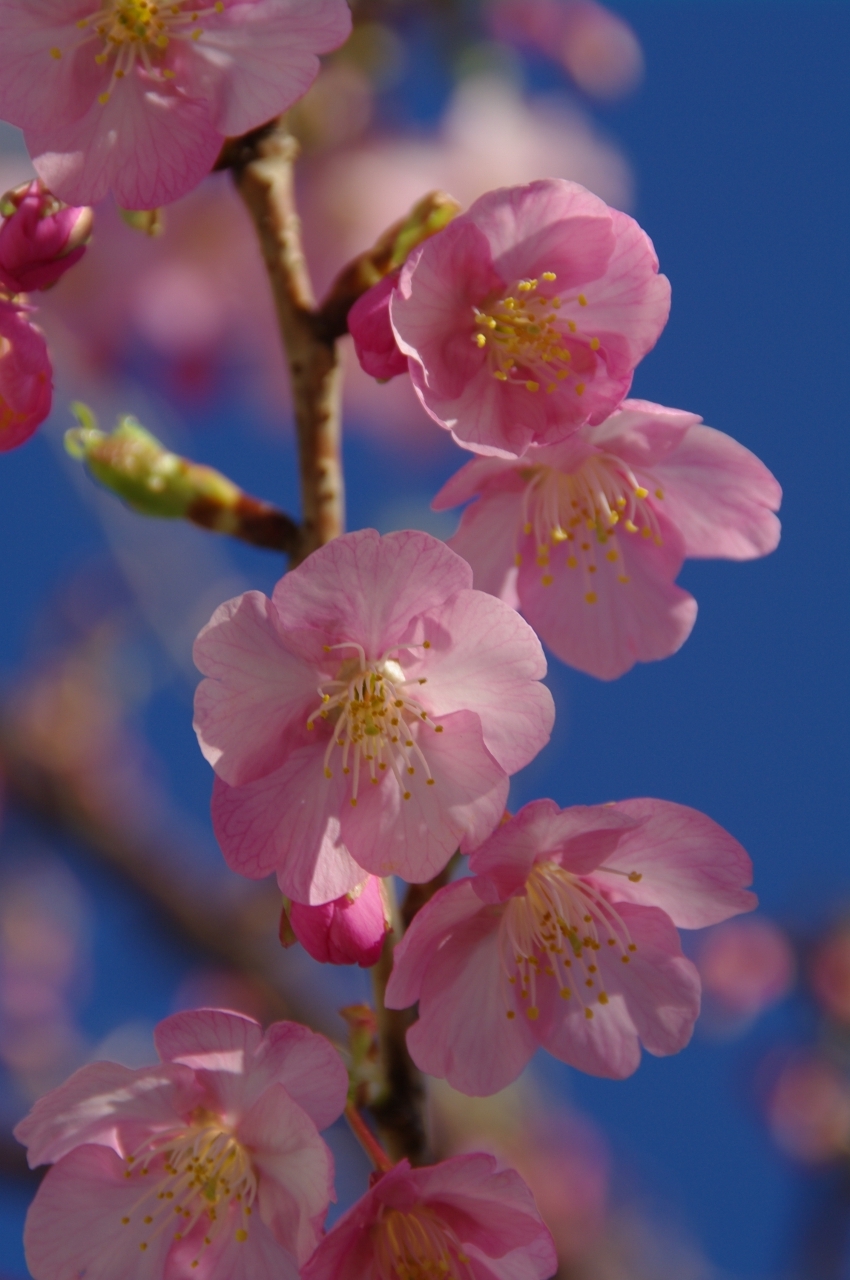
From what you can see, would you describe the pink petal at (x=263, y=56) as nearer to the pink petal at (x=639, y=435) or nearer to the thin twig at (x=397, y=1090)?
the pink petal at (x=639, y=435)

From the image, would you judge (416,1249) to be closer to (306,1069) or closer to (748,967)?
(306,1069)

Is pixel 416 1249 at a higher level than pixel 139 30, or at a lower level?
lower

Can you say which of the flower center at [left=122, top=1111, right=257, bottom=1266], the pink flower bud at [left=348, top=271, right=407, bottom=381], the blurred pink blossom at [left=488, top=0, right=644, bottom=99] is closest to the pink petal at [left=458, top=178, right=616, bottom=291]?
the pink flower bud at [left=348, top=271, right=407, bottom=381]

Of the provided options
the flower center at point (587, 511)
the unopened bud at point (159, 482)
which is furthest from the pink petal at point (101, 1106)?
the flower center at point (587, 511)

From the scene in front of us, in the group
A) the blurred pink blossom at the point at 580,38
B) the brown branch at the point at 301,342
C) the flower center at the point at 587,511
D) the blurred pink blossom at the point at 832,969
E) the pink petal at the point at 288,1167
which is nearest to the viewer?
the pink petal at the point at 288,1167

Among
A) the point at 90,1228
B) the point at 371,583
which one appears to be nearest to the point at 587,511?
the point at 371,583

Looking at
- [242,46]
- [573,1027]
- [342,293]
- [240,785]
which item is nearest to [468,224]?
[342,293]
